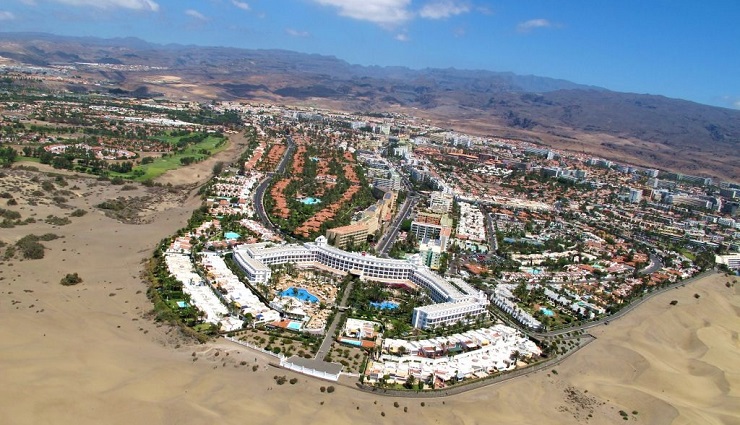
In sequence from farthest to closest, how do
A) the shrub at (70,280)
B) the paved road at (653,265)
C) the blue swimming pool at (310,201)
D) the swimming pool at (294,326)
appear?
the blue swimming pool at (310,201)
the paved road at (653,265)
the shrub at (70,280)
the swimming pool at (294,326)

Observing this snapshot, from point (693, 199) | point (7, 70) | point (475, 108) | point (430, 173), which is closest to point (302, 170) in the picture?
point (430, 173)

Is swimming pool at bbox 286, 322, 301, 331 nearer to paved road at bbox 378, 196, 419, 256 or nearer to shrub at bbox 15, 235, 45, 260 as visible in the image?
paved road at bbox 378, 196, 419, 256

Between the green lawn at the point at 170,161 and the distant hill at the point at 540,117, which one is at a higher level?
the distant hill at the point at 540,117

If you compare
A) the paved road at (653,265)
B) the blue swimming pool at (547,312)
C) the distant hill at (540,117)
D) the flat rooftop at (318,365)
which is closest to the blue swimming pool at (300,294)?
the flat rooftop at (318,365)

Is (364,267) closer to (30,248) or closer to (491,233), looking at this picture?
(491,233)

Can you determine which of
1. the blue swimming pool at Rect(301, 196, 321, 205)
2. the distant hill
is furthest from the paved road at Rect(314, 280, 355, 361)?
the distant hill

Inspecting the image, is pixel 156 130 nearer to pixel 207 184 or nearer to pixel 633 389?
pixel 207 184

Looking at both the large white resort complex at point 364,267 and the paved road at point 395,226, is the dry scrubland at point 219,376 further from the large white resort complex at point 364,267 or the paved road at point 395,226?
the paved road at point 395,226
